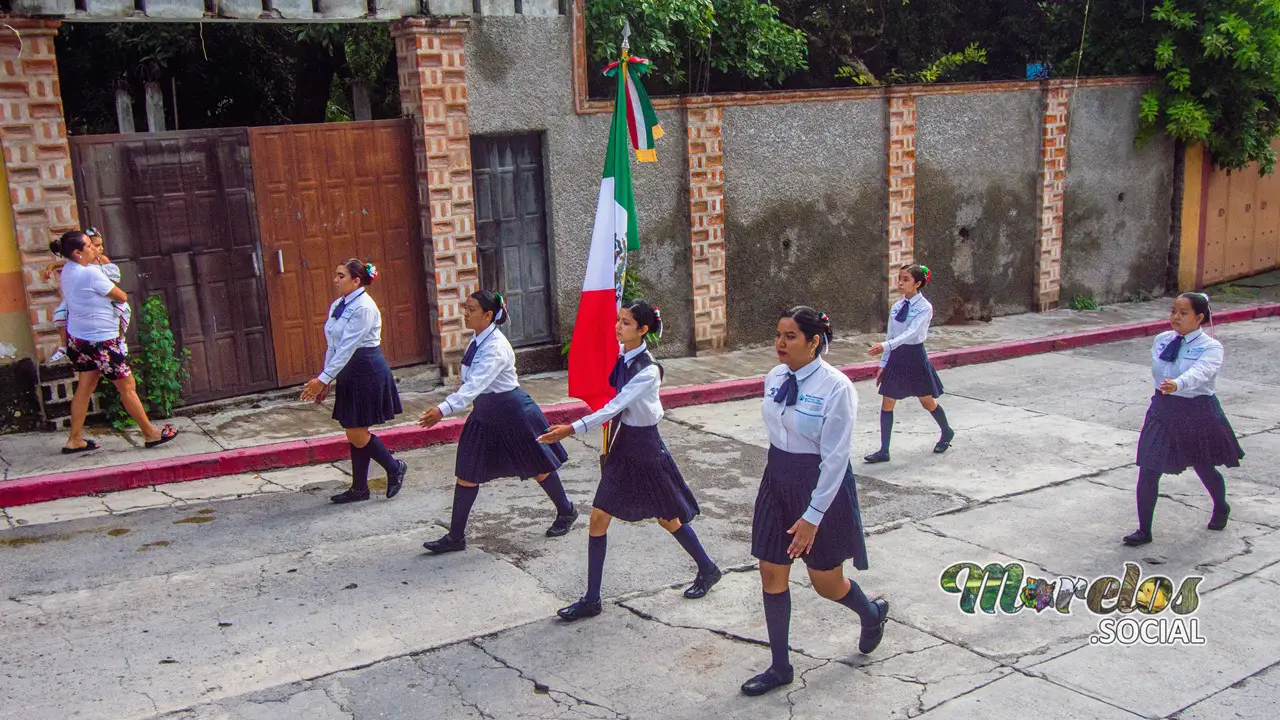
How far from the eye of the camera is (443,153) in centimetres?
1121

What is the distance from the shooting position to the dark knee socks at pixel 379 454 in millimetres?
8281

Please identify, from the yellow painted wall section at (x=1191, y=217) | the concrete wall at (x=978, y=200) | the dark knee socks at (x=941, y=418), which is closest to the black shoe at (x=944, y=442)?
the dark knee socks at (x=941, y=418)

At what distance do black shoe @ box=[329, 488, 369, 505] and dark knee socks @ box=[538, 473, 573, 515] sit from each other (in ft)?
5.07

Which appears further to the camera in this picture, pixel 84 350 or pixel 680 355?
pixel 680 355

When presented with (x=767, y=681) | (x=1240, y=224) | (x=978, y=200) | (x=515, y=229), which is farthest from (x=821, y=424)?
(x=1240, y=224)

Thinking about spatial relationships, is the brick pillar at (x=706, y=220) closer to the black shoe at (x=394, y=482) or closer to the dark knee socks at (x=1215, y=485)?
the black shoe at (x=394, y=482)

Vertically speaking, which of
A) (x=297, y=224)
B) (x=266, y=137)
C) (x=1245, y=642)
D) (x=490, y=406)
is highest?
(x=266, y=137)

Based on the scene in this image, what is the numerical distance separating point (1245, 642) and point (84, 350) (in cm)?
798

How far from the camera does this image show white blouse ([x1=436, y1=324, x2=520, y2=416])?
22.9ft

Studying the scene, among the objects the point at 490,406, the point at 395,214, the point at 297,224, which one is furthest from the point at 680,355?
the point at 490,406

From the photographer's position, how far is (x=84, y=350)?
30.0 feet

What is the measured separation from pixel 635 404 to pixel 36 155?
19.1 feet

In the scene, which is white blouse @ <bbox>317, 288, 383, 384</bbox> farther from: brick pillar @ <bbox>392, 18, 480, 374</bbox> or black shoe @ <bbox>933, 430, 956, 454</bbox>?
black shoe @ <bbox>933, 430, 956, 454</bbox>

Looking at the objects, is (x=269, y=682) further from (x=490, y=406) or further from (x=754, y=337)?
(x=754, y=337)
